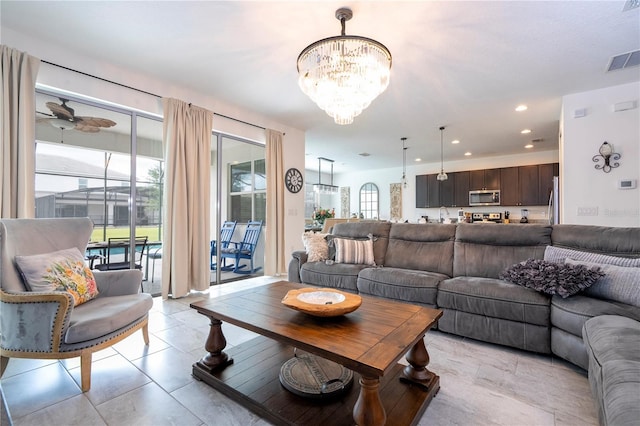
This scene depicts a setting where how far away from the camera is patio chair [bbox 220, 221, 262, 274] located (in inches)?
193

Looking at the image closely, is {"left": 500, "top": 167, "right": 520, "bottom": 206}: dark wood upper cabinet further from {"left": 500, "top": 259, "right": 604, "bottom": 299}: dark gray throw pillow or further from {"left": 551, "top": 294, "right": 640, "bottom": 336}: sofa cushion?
{"left": 551, "top": 294, "right": 640, "bottom": 336}: sofa cushion

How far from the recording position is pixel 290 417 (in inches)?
55.9

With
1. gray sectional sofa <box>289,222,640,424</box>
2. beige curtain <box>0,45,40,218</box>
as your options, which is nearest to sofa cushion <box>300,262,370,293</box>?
gray sectional sofa <box>289,222,640,424</box>

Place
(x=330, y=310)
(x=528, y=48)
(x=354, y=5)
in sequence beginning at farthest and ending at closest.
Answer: (x=528, y=48) → (x=354, y=5) → (x=330, y=310)

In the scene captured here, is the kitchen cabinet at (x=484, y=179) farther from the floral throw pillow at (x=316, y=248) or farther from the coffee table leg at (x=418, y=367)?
the coffee table leg at (x=418, y=367)

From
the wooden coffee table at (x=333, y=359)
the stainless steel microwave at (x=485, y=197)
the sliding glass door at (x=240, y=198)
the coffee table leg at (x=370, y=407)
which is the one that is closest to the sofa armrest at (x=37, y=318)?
the wooden coffee table at (x=333, y=359)

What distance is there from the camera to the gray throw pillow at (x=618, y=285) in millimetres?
1862

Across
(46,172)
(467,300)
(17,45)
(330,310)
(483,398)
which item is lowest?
(483,398)

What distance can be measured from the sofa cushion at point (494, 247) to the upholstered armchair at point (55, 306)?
293 centimetres

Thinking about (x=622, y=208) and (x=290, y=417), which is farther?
(x=622, y=208)

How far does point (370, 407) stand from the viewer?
119cm

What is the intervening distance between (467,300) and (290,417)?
171 cm

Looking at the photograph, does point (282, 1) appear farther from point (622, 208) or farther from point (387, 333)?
point (622, 208)

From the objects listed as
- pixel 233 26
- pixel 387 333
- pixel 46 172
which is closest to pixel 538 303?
pixel 387 333
